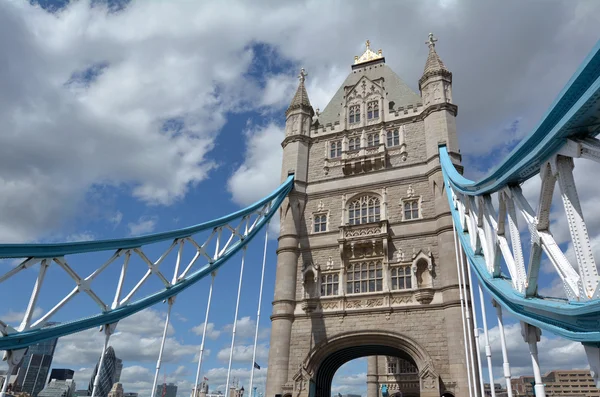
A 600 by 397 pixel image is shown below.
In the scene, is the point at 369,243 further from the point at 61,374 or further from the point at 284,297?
the point at 61,374

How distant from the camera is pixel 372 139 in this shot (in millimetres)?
23562

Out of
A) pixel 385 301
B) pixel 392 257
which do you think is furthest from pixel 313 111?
pixel 385 301

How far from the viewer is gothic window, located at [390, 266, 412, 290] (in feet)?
61.9

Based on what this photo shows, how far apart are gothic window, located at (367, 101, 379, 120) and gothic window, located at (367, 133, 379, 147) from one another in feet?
4.24

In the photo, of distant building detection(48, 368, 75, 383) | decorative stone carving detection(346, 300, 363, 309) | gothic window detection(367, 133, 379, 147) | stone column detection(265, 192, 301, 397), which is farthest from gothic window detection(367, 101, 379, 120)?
distant building detection(48, 368, 75, 383)

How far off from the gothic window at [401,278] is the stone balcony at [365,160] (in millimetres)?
5760

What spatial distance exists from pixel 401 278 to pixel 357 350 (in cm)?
413

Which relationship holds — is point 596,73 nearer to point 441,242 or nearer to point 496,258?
point 496,258

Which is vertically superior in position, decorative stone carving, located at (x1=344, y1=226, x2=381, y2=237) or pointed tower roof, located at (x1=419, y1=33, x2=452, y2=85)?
pointed tower roof, located at (x1=419, y1=33, x2=452, y2=85)

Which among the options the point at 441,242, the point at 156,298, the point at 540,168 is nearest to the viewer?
the point at 540,168

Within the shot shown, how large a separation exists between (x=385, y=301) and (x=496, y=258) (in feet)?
33.6

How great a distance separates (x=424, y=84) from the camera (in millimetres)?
23078

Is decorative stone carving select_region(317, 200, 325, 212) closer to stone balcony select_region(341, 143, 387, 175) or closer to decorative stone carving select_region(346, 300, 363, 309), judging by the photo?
stone balcony select_region(341, 143, 387, 175)

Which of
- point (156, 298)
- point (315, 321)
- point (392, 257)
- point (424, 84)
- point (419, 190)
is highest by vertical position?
point (424, 84)
